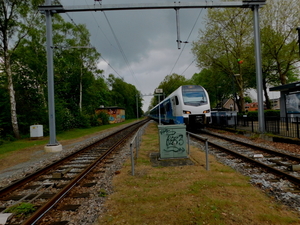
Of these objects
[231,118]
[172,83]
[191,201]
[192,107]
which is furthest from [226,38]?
[172,83]

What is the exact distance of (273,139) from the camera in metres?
11.0

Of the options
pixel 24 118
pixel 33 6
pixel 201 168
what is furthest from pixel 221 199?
pixel 33 6

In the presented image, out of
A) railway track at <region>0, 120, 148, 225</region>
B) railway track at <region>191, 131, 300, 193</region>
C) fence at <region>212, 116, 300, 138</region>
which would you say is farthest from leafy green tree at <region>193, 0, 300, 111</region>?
railway track at <region>0, 120, 148, 225</region>

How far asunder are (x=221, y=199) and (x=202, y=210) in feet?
2.00

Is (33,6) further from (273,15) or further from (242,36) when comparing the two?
(273,15)

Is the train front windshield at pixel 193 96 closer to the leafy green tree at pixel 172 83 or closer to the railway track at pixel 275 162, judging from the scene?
the railway track at pixel 275 162

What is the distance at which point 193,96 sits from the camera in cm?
1463

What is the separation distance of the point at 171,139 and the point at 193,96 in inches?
334

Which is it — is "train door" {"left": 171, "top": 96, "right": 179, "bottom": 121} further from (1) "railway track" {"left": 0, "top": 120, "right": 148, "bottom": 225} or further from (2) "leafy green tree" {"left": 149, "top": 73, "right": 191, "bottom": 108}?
(2) "leafy green tree" {"left": 149, "top": 73, "right": 191, "bottom": 108}

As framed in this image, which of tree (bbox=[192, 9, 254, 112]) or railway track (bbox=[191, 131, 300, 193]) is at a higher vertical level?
tree (bbox=[192, 9, 254, 112])

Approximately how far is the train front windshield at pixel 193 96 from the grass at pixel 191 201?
8.85 m

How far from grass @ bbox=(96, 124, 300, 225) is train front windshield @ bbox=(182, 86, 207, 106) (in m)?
8.85

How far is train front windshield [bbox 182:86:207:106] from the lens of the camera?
14383mm

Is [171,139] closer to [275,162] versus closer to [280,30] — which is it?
[275,162]
